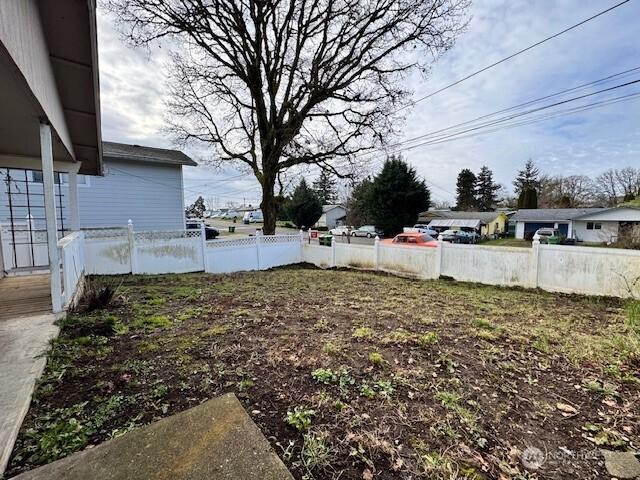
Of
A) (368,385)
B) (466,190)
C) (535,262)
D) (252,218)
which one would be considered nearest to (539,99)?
(535,262)

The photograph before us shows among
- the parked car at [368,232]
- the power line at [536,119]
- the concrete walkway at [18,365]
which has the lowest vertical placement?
the parked car at [368,232]

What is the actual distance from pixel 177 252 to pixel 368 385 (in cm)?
821

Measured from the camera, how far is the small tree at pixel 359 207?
27753 millimetres

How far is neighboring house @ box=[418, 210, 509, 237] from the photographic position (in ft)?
102

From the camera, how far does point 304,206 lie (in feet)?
111

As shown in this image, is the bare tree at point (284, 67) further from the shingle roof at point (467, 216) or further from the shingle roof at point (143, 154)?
the shingle roof at point (467, 216)

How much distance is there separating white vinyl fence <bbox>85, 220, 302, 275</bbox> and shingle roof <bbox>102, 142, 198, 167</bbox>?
329cm

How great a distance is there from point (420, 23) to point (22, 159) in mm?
12058

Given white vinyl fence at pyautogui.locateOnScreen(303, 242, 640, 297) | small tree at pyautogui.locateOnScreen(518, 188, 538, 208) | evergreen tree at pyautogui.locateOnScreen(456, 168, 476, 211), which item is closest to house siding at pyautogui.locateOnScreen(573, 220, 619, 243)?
small tree at pyautogui.locateOnScreen(518, 188, 538, 208)

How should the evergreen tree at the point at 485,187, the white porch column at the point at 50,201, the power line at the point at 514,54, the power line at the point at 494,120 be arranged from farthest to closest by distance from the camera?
the evergreen tree at the point at 485,187 → the power line at the point at 494,120 → the power line at the point at 514,54 → the white porch column at the point at 50,201

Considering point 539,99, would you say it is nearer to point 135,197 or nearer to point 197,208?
point 135,197

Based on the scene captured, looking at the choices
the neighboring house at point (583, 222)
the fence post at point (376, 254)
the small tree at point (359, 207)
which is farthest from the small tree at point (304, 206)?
the fence post at point (376, 254)

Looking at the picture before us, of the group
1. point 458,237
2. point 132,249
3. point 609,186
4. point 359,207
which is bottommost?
point 458,237

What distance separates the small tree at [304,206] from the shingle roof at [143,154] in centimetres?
2032
